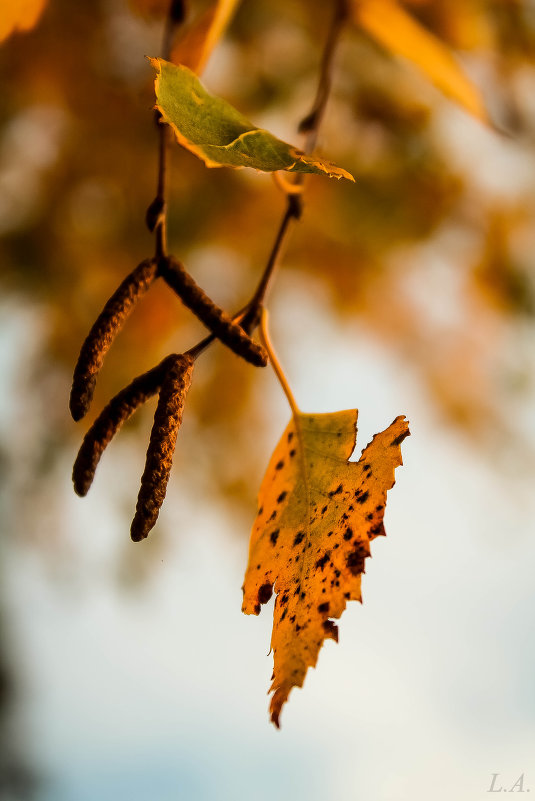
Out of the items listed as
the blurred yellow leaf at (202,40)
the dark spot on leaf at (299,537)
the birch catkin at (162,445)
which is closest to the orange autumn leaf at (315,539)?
the dark spot on leaf at (299,537)

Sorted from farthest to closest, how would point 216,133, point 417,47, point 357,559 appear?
point 417,47, point 357,559, point 216,133

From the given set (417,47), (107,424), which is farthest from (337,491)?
(417,47)

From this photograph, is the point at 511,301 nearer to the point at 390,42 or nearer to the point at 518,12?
the point at 518,12

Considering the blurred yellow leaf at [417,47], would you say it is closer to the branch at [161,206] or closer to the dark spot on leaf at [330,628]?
the branch at [161,206]

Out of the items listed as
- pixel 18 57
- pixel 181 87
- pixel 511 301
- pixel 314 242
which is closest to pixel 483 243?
pixel 511 301

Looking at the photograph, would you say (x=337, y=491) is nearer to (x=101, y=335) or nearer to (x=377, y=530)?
(x=377, y=530)

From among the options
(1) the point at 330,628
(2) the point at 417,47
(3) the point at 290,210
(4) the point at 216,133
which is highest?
(2) the point at 417,47
